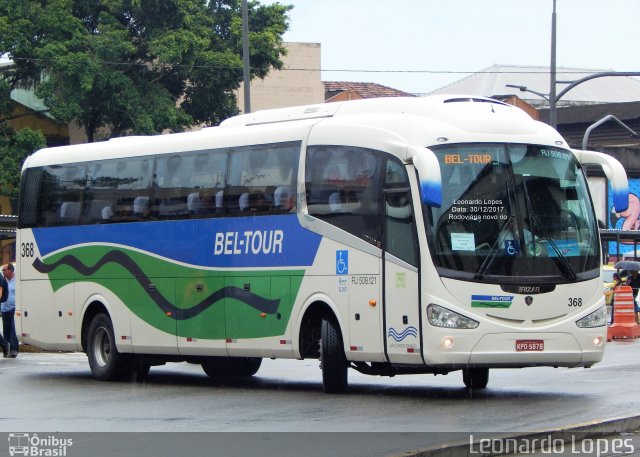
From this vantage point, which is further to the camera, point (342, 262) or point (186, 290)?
point (186, 290)

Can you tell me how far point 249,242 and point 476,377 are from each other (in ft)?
11.6

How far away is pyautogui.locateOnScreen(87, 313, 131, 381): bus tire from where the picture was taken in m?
20.0

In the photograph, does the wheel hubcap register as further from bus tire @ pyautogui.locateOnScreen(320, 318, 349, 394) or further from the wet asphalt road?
bus tire @ pyautogui.locateOnScreen(320, 318, 349, 394)

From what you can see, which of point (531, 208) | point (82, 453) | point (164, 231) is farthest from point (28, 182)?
point (82, 453)

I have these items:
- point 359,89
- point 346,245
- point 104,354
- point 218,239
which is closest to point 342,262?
point 346,245

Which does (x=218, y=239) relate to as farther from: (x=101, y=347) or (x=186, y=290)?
(x=101, y=347)

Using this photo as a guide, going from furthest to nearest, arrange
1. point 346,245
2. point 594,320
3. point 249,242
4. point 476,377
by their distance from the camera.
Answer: point 249,242 → point 476,377 → point 346,245 → point 594,320

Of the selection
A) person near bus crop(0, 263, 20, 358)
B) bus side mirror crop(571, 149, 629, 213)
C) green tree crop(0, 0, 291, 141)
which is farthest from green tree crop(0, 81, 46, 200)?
bus side mirror crop(571, 149, 629, 213)

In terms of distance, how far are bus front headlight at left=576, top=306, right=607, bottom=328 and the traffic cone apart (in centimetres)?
1344

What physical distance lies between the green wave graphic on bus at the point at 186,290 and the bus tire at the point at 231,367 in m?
1.25

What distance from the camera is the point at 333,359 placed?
16.4 meters

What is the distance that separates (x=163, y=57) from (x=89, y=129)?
4.78m

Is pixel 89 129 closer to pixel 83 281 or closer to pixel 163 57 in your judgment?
pixel 163 57

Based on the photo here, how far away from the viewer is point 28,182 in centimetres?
2208
